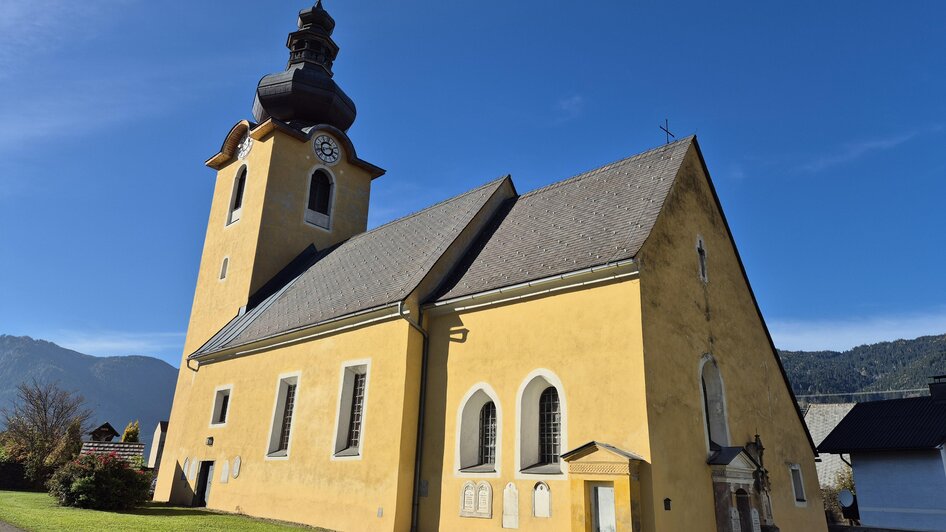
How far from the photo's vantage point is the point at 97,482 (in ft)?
54.4

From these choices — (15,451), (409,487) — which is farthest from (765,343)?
(15,451)

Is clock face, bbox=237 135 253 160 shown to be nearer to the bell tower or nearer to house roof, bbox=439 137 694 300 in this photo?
the bell tower

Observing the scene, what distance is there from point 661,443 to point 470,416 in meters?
4.33

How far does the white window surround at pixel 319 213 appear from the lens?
85.5 ft

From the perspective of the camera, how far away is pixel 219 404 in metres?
21.0

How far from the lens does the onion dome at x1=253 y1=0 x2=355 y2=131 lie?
27250 mm

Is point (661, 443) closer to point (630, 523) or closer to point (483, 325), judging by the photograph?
point (630, 523)

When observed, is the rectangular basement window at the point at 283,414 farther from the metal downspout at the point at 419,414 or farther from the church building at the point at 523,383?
the metal downspout at the point at 419,414

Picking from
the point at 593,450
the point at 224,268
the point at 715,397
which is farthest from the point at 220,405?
the point at 715,397

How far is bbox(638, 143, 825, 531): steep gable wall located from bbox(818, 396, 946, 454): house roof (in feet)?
27.5

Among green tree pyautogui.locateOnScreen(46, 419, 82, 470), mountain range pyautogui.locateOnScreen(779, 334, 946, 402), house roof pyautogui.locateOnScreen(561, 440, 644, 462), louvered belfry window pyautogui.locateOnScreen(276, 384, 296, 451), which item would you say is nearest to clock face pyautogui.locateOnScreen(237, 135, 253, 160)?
louvered belfry window pyautogui.locateOnScreen(276, 384, 296, 451)

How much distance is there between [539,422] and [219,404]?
13090mm

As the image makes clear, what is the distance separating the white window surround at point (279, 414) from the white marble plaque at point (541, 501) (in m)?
8.01

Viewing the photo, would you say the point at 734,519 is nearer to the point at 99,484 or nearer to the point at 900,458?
the point at 900,458
